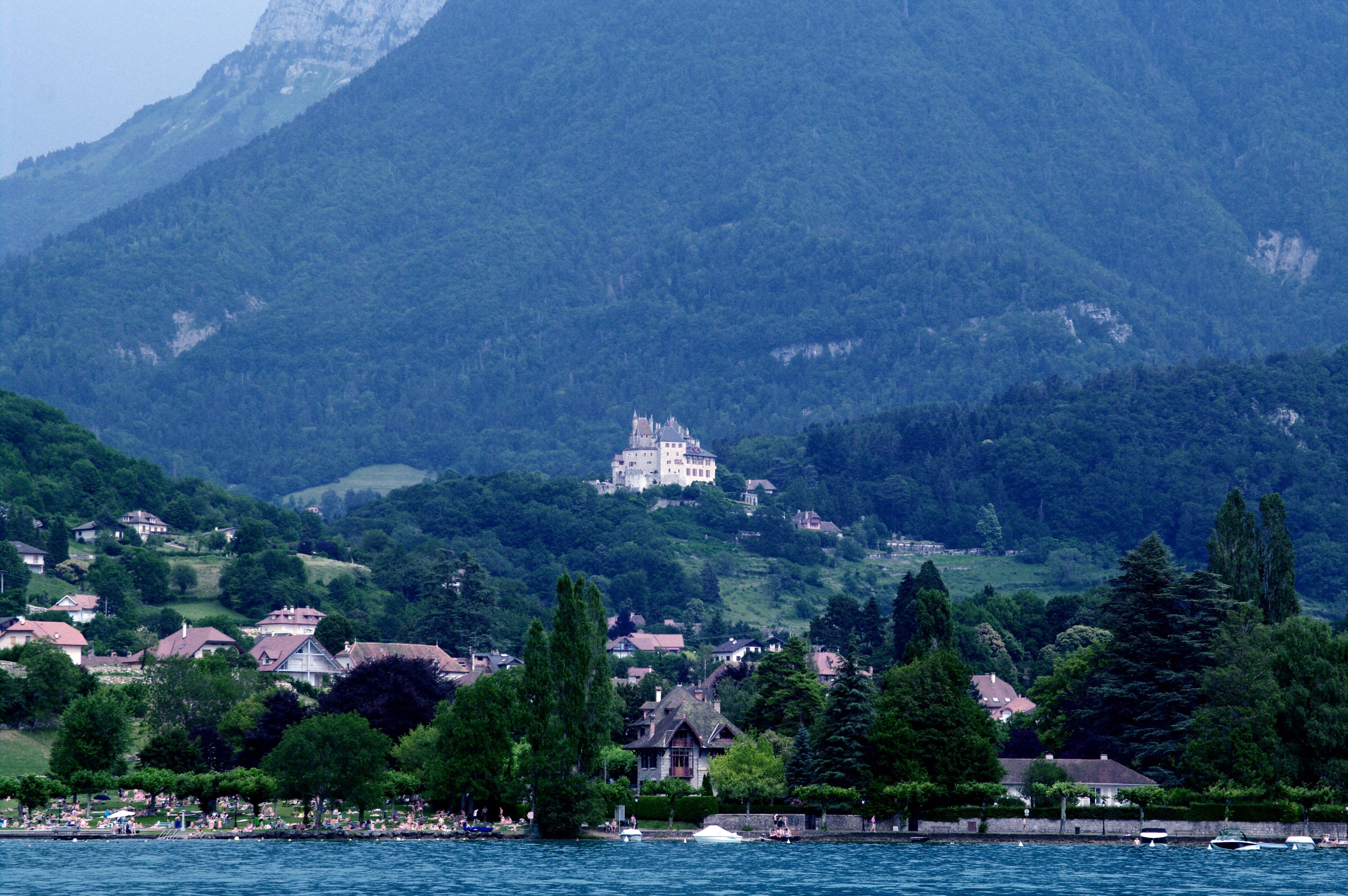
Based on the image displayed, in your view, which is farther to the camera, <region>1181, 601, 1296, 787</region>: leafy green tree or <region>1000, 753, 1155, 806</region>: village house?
<region>1000, 753, 1155, 806</region>: village house

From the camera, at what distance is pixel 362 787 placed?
9875 cm

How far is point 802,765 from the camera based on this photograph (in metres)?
103

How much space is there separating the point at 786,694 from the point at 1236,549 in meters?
29.5

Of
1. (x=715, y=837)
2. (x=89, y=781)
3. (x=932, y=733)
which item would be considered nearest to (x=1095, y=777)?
(x=932, y=733)

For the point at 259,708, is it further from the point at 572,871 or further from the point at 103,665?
the point at 572,871

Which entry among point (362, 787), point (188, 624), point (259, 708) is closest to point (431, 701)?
point (259, 708)

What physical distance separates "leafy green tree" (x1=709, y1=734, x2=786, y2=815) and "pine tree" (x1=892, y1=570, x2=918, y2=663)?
36.8 m

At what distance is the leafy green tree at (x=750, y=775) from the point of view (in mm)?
103188

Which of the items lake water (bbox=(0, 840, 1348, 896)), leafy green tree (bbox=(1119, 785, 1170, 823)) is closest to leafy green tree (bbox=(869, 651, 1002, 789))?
lake water (bbox=(0, 840, 1348, 896))

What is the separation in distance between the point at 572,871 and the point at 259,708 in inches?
1957

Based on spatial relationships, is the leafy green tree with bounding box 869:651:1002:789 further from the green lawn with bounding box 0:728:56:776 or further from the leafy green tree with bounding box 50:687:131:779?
the green lawn with bounding box 0:728:56:776

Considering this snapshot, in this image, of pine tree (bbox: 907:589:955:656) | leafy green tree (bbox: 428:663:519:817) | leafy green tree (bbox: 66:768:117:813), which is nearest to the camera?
leafy green tree (bbox: 428:663:519:817)

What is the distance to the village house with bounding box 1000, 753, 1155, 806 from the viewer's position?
10281 cm

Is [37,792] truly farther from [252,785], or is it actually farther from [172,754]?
[252,785]
